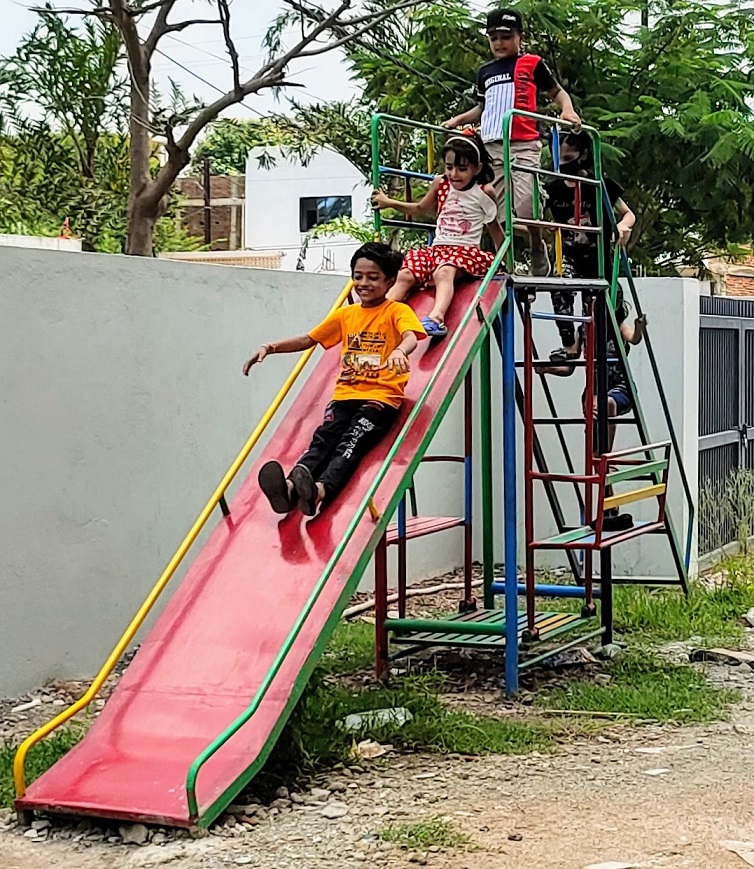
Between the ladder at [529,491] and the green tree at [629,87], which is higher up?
the green tree at [629,87]

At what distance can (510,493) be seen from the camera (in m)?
7.11

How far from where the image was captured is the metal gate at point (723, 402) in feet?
36.2

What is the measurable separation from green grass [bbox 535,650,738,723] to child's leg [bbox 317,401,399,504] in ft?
5.15

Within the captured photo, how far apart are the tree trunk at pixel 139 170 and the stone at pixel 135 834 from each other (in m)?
7.37

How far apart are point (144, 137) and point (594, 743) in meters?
7.63

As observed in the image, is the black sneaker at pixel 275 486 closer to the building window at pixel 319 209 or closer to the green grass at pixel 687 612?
the green grass at pixel 687 612

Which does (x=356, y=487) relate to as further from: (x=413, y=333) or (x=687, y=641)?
(x=687, y=641)

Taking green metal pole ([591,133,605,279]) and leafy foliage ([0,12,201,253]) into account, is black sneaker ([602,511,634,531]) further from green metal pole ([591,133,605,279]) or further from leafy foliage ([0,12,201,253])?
leafy foliage ([0,12,201,253])

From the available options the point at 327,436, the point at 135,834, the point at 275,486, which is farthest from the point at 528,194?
the point at 135,834

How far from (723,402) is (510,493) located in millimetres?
4892

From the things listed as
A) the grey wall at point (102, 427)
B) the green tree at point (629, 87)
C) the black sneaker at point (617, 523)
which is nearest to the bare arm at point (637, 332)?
the black sneaker at point (617, 523)

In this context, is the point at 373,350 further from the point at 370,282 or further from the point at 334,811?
the point at 334,811

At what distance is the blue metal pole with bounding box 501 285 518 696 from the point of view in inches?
278

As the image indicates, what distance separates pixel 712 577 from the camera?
10.7 m
